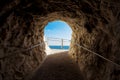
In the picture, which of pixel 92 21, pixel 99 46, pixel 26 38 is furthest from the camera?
pixel 26 38

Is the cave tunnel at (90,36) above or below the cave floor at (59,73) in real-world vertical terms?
above

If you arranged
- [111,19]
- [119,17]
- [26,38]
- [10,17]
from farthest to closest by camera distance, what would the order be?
[26,38]
[10,17]
[111,19]
[119,17]

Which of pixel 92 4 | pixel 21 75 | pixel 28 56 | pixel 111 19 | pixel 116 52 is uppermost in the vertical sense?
pixel 92 4

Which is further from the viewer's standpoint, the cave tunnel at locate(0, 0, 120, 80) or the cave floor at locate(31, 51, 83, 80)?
the cave floor at locate(31, 51, 83, 80)

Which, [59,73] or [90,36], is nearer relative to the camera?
[90,36]

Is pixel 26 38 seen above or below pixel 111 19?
below

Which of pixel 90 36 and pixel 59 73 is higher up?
pixel 90 36

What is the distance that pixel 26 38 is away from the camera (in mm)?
7484

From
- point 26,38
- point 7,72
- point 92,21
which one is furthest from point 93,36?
point 7,72

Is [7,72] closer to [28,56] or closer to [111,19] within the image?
[28,56]

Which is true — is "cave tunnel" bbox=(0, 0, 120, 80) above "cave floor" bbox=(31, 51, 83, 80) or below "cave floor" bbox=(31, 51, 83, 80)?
above

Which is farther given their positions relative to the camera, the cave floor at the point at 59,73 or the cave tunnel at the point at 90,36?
the cave floor at the point at 59,73

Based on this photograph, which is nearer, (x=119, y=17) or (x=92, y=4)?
(x=119, y=17)

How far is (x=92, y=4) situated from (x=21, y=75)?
138 inches
